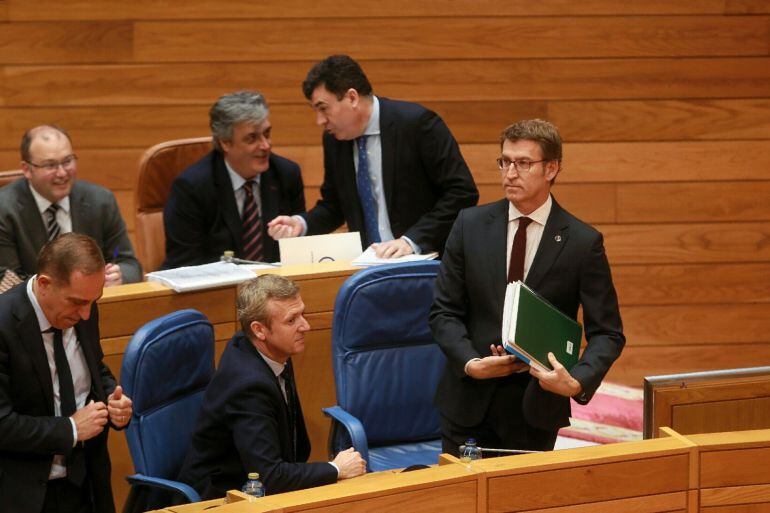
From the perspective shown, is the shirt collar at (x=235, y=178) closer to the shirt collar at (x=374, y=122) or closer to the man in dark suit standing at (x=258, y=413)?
the shirt collar at (x=374, y=122)

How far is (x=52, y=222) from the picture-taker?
13.0ft

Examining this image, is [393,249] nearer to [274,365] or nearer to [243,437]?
[274,365]

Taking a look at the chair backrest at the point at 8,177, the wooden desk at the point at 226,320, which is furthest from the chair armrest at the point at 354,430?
the chair backrest at the point at 8,177

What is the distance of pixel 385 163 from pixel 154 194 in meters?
1.03

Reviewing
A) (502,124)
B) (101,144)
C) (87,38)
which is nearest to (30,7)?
(87,38)

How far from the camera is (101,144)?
5.08 meters

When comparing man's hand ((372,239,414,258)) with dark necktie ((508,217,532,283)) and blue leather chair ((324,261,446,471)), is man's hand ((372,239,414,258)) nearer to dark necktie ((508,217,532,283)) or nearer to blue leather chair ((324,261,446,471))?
blue leather chair ((324,261,446,471))

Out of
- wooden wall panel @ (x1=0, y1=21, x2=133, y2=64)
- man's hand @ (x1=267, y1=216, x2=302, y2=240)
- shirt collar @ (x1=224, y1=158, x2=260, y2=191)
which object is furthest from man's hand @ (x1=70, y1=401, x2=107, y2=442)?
wooden wall panel @ (x1=0, y1=21, x2=133, y2=64)

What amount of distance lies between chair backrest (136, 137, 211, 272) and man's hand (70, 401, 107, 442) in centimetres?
175

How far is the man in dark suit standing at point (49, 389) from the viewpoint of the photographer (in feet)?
8.63

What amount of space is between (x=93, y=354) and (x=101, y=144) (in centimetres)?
240

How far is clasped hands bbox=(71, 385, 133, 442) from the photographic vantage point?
269 centimetres

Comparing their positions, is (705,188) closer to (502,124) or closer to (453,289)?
(502,124)

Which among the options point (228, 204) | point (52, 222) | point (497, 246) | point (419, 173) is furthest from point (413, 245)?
point (52, 222)
